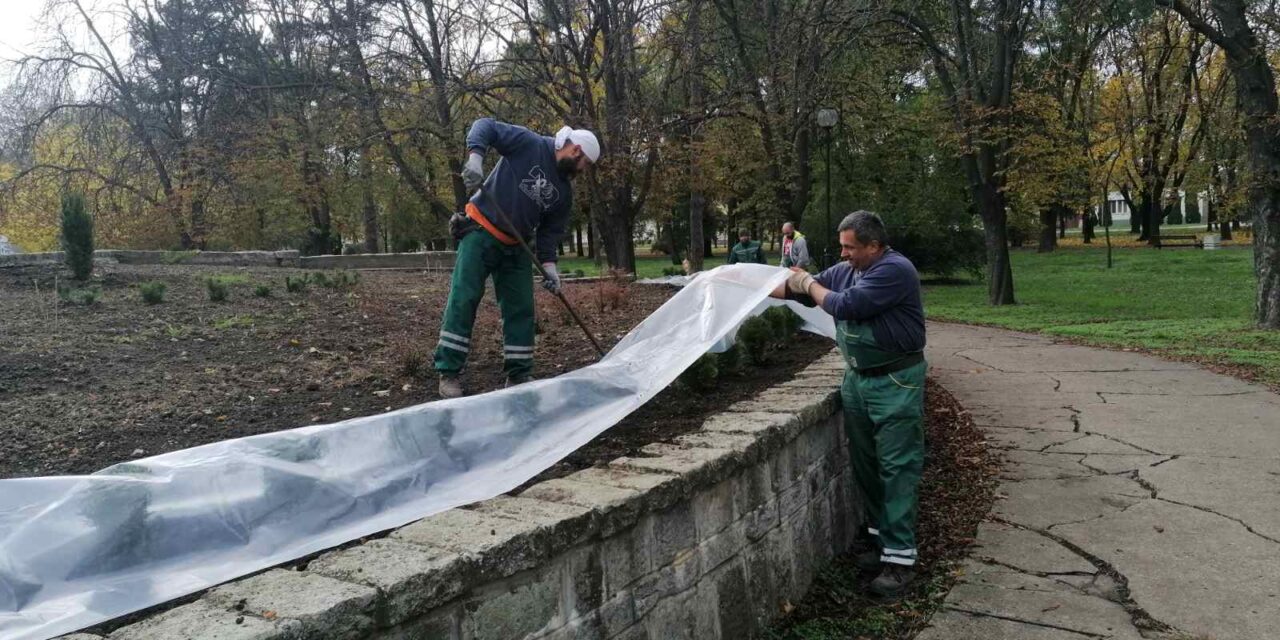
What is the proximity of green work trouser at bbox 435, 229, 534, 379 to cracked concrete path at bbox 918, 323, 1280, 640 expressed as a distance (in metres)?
2.50

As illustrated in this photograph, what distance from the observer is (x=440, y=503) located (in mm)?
2527

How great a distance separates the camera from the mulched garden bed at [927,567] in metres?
3.29

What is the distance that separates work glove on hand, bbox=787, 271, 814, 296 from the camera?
13.4 feet

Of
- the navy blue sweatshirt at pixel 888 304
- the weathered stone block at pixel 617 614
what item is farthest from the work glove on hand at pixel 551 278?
the weathered stone block at pixel 617 614

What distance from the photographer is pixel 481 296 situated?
4629 mm

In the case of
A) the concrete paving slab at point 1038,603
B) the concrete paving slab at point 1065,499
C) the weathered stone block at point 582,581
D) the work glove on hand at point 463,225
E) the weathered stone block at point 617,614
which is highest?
the work glove on hand at point 463,225

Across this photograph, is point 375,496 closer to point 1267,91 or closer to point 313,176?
point 1267,91

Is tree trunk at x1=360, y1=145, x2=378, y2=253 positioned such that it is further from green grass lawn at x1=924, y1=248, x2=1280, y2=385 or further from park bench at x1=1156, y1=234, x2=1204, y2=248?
park bench at x1=1156, y1=234, x2=1204, y2=248

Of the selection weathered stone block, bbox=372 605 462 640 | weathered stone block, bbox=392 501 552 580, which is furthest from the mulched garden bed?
weathered stone block, bbox=372 605 462 640

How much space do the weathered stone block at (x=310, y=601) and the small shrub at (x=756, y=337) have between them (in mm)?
3789

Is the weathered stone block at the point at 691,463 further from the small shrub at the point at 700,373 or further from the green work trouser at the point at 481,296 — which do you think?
the green work trouser at the point at 481,296

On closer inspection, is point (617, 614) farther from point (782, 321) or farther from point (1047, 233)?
point (1047, 233)

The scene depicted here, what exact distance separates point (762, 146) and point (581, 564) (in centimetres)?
1915

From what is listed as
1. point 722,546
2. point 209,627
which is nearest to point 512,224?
point 722,546
